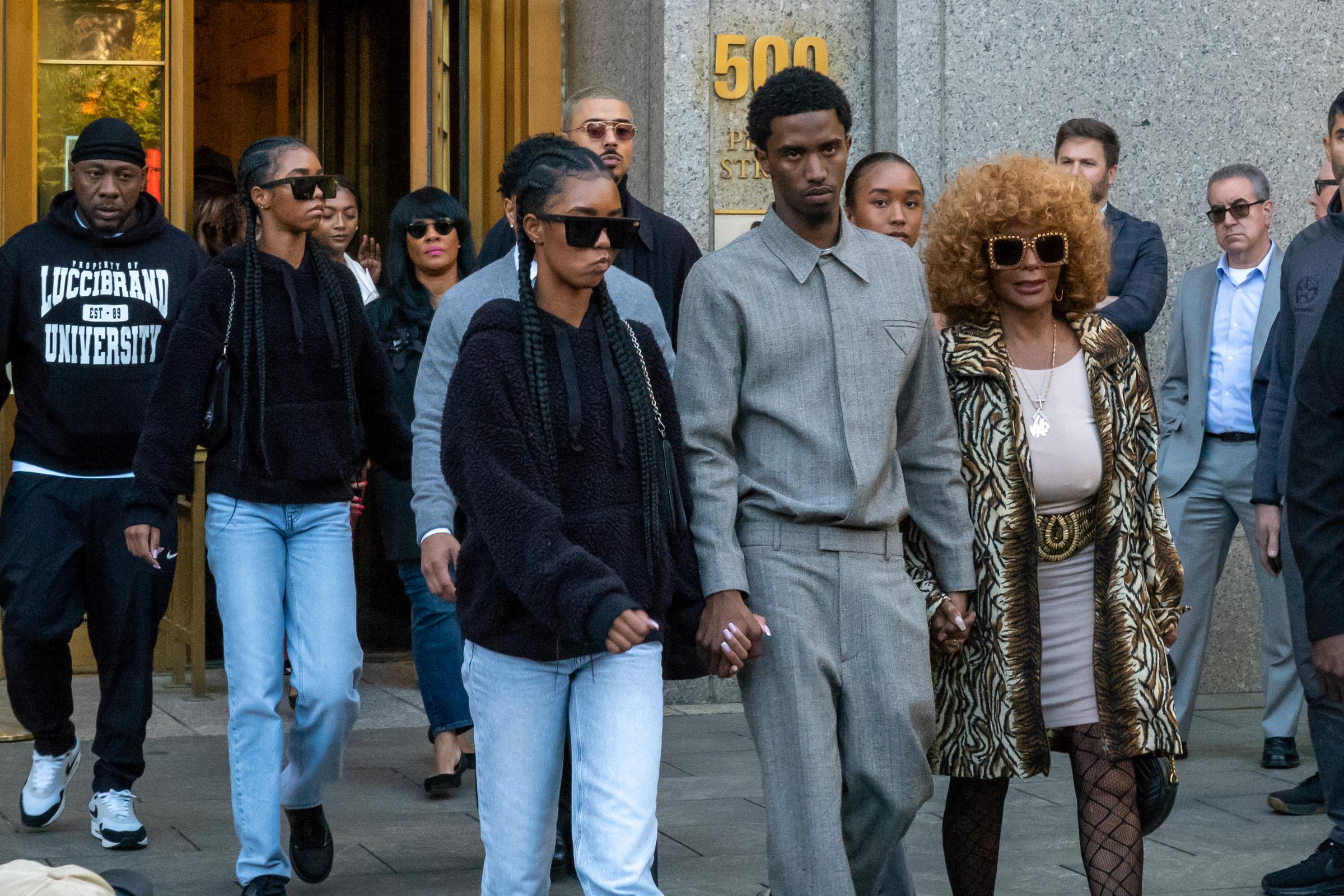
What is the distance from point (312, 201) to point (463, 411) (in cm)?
168

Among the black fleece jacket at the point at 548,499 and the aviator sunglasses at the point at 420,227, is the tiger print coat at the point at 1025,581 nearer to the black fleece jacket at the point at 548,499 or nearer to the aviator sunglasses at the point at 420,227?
the black fleece jacket at the point at 548,499

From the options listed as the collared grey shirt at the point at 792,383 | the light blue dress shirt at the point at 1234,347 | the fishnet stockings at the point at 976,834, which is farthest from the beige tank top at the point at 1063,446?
the light blue dress shirt at the point at 1234,347

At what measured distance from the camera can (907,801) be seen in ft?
12.7

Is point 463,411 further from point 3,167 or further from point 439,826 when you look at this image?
point 3,167

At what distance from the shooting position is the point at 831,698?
3.85 metres

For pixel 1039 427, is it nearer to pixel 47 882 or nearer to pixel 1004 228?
pixel 1004 228

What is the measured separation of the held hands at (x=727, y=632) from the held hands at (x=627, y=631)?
441 mm

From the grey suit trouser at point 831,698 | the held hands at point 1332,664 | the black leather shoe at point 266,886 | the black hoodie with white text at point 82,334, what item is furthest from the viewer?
the black hoodie with white text at point 82,334

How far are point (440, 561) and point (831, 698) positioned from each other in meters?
1.05

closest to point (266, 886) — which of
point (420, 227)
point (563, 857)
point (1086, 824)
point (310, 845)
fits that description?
point (310, 845)

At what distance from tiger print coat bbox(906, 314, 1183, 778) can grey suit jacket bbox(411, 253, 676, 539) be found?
0.81 m

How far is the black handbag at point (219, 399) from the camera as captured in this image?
15.7ft

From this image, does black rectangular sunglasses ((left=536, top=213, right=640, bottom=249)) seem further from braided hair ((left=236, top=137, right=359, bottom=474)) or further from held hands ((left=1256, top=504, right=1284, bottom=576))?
held hands ((left=1256, top=504, right=1284, bottom=576))

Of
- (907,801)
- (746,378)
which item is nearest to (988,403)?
(746,378)
